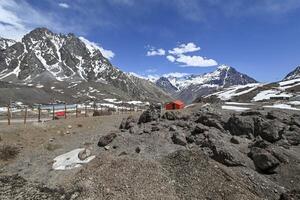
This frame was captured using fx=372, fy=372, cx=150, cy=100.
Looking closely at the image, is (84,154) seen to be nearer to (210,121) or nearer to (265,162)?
(210,121)

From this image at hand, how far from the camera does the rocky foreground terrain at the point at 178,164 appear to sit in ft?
75.0

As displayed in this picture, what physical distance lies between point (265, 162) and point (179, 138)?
7526 mm

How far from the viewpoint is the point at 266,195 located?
22.7m

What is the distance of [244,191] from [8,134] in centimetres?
2460

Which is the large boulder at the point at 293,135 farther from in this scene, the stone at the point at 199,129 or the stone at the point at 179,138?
the stone at the point at 179,138

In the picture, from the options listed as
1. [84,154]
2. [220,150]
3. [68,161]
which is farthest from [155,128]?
[220,150]

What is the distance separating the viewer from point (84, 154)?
101 ft

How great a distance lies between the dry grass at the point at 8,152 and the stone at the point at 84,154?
715 cm

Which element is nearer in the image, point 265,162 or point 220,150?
point 265,162

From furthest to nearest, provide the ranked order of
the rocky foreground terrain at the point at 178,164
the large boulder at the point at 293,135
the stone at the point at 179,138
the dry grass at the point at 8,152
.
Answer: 1. the dry grass at the point at 8,152
2. the large boulder at the point at 293,135
3. the stone at the point at 179,138
4. the rocky foreground terrain at the point at 178,164

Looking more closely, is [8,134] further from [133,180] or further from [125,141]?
[133,180]

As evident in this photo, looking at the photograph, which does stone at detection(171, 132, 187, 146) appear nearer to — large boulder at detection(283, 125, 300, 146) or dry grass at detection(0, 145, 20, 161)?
large boulder at detection(283, 125, 300, 146)

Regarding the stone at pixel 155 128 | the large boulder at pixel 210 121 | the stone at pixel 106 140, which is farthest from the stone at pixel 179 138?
the stone at pixel 106 140

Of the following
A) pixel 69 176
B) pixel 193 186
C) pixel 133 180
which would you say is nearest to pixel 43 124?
pixel 69 176
